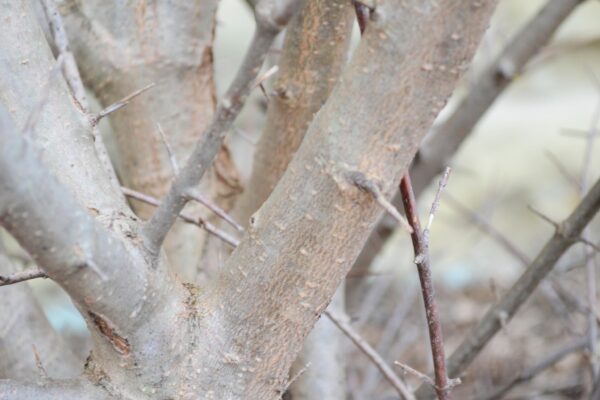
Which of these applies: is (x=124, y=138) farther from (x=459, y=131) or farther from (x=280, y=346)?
(x=459, y=131)

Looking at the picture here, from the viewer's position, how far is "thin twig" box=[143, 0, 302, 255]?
1.59ft

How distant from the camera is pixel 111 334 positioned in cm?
63

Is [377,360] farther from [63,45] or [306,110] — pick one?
[63,45]

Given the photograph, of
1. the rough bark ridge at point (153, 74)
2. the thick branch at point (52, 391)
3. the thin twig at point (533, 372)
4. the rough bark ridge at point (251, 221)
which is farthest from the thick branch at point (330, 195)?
the thin twig at point (533, 372)

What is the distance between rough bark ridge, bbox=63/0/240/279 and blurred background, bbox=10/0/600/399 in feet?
1.13

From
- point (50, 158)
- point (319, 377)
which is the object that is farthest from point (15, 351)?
point (319, 377)

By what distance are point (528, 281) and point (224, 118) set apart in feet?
1.95

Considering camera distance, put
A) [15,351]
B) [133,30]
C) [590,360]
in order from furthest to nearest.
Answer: [590,360], [133,30], [15,351]

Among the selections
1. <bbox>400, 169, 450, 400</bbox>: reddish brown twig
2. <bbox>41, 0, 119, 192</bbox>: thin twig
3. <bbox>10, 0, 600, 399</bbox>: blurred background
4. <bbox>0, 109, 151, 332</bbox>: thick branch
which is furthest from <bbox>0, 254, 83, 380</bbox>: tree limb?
<bbox>10, 0, 600, 399</bbox>: blurred background

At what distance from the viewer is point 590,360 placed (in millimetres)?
1104

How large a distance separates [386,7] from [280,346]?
31cm

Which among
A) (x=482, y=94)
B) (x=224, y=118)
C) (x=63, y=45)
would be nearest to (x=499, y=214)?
(x=482, y=94)

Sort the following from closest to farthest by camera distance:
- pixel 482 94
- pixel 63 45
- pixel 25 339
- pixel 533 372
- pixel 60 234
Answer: pixel 60 234 < pixel 63 45 < pixel 25 339 < pixel 533 372 < pixel 482 94

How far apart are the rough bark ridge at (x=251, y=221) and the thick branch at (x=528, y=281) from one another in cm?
43
